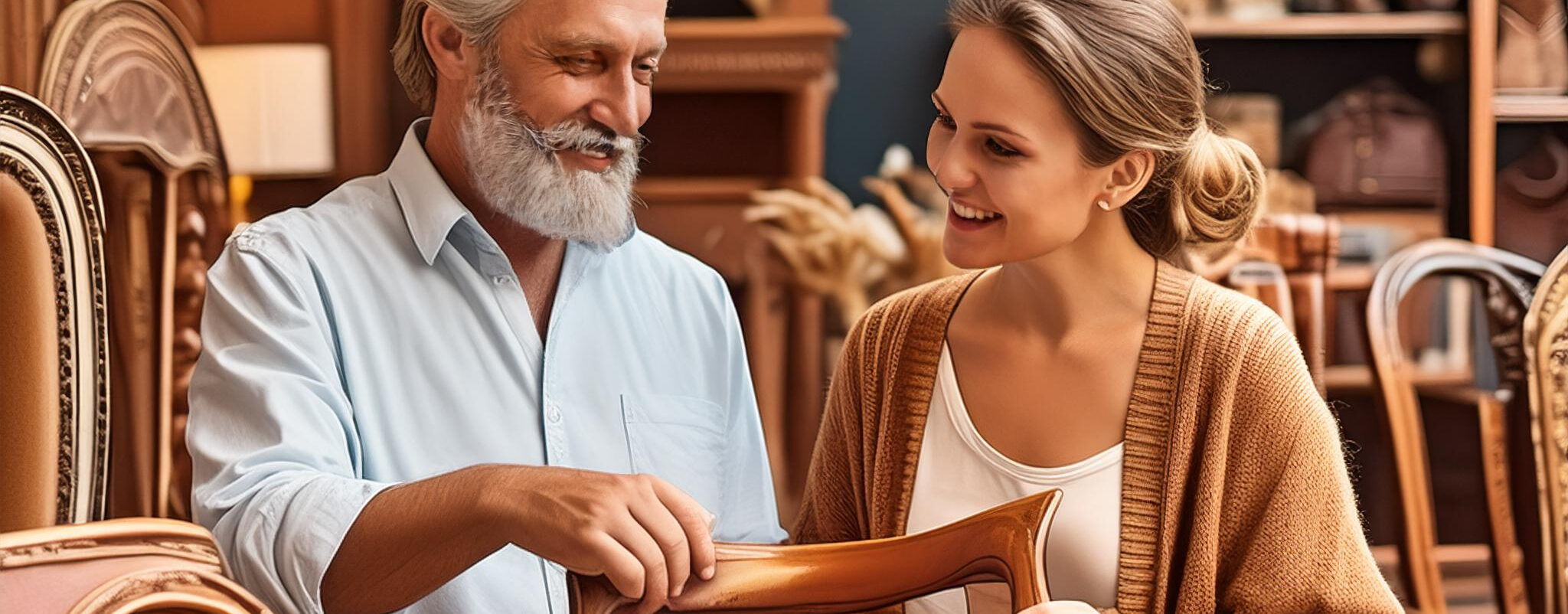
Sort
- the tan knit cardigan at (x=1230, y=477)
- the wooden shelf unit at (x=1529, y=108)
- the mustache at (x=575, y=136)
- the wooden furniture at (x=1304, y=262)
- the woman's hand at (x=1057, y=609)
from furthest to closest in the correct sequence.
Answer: the wooden shelf unit at (x=1529, y=108) < the wooden furniture at (x=1304, y=262) < the mustache at (x=575, y=136) < the tan knit cardigan at (x=1230, y=477) < the woman's hand at (x=1057, y=609)

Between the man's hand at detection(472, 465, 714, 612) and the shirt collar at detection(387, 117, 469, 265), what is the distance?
0.42 meters

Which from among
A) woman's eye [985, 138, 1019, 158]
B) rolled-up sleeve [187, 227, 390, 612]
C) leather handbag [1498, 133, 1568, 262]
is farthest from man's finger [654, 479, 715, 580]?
leather handbag [1498, 133, 1568, 262]

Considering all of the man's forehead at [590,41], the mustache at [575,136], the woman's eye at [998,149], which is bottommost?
the woman's eye at [998,149]

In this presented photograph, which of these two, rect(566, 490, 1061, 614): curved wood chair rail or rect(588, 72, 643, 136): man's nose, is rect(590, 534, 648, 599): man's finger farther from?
rect(588, 72, 643, 136): man's nose

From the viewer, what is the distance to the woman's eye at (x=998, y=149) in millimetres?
1055

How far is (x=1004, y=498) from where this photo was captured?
1133 mm

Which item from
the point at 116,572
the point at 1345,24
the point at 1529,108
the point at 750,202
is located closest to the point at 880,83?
the point at 750,202

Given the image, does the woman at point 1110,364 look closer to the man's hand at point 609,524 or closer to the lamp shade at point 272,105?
the man's hand at point 609,524

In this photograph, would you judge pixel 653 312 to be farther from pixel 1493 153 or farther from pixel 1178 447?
pixel 1493 153

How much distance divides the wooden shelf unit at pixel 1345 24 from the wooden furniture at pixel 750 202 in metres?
0.92

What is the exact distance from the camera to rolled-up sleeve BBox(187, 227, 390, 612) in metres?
0.98

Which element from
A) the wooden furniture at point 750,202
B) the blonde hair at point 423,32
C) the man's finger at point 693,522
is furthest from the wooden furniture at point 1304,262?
the wooden furniture at point 750,202

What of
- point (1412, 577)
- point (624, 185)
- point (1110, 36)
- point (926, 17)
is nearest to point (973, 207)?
point (1110, 36)

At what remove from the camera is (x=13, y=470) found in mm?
1186
